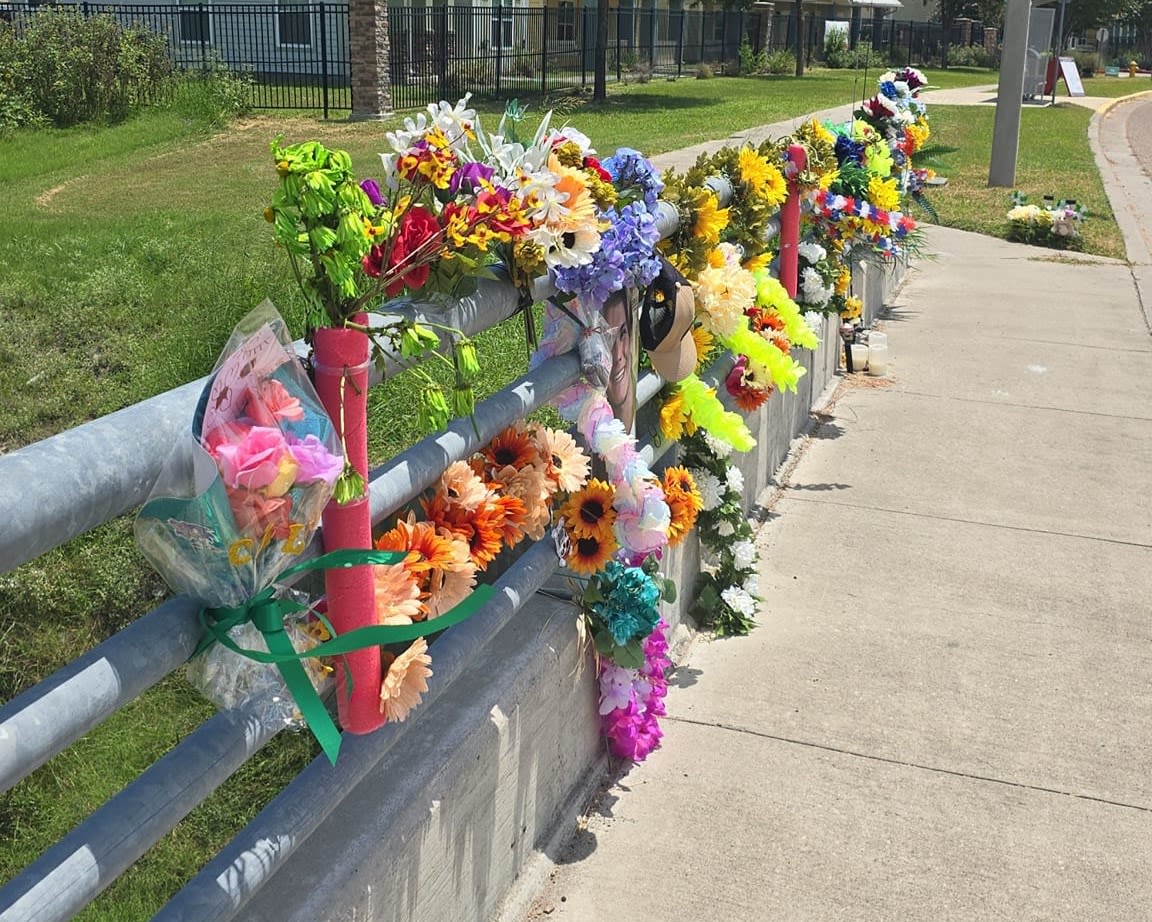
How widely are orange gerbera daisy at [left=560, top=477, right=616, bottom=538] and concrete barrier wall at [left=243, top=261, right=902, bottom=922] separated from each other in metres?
0.20

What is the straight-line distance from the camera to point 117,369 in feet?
20.1

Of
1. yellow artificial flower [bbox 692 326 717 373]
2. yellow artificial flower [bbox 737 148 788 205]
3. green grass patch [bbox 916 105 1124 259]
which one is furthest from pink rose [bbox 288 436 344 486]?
green grass patch [bbox 916 105 1124 259]

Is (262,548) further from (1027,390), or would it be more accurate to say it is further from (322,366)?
(1027,390)

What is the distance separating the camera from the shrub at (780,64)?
1695 inches

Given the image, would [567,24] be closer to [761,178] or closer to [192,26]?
[192,26]

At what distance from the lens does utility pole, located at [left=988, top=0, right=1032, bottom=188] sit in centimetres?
1512

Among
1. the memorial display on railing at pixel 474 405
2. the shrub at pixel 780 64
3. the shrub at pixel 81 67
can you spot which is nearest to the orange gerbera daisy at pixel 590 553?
the memorial display on railing at pixel 474 405

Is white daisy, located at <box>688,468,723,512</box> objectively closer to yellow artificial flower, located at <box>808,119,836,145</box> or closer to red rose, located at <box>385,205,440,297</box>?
red rose, located at <box>385,205,440,297</box>

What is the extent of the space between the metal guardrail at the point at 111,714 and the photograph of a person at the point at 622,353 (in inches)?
49.9

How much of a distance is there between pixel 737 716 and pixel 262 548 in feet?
7.60

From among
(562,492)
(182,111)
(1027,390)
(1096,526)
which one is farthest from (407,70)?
(562,492)

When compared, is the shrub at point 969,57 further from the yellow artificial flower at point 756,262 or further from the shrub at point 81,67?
the yellow artificial flower at point 756,262

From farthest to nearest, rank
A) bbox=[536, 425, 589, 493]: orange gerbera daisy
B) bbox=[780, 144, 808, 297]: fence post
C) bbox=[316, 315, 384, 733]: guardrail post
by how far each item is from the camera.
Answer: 1. bbox=[780, 144, 808, 297]: fence post
2. bbox=[536, 425, 589, 493]: orange gerbera daisy
3. bbox=[316, 315, 384, 733]: guardrail post

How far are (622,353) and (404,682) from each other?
1440mm
